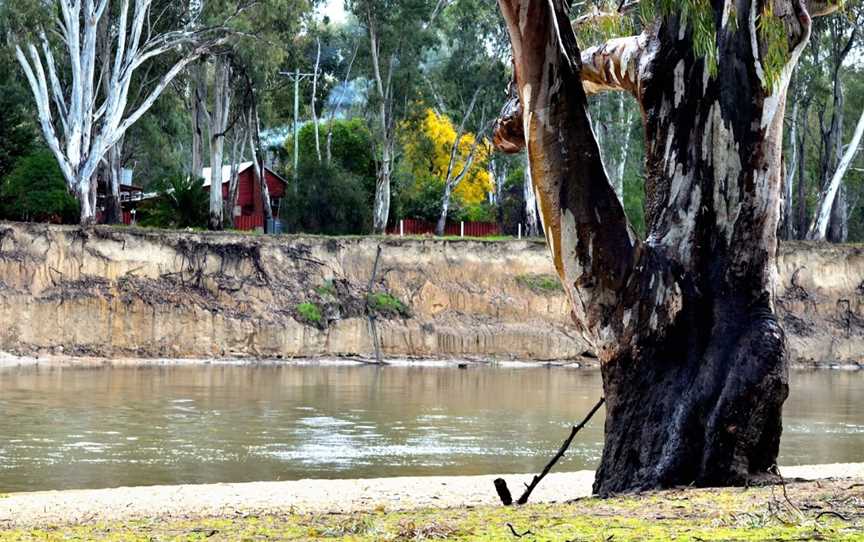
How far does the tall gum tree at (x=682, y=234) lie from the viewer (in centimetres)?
920

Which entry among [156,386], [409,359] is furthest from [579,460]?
[409,359]

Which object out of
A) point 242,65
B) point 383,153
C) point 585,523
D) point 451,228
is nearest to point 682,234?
point 585,523

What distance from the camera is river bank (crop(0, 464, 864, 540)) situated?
649cm

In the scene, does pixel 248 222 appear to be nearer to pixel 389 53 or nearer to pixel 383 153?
pixel 383 153

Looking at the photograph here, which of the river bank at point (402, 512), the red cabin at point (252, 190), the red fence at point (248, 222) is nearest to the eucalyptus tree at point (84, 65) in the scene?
the red fence at point (248, 222)

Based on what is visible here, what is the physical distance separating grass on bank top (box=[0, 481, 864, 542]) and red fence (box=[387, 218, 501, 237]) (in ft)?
153

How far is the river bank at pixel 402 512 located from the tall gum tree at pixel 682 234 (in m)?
0.74

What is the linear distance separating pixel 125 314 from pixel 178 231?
3629 mm

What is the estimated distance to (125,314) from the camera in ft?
129

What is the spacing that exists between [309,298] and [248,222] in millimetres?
15503

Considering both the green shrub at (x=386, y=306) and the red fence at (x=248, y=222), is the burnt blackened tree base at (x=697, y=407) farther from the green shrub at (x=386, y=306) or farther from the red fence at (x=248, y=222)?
the red fence at (x=248, y=222)

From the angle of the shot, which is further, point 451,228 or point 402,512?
point 451,228

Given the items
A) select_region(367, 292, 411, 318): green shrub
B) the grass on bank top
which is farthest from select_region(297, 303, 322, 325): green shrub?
the grass on bank top

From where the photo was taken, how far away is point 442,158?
65.2 m
